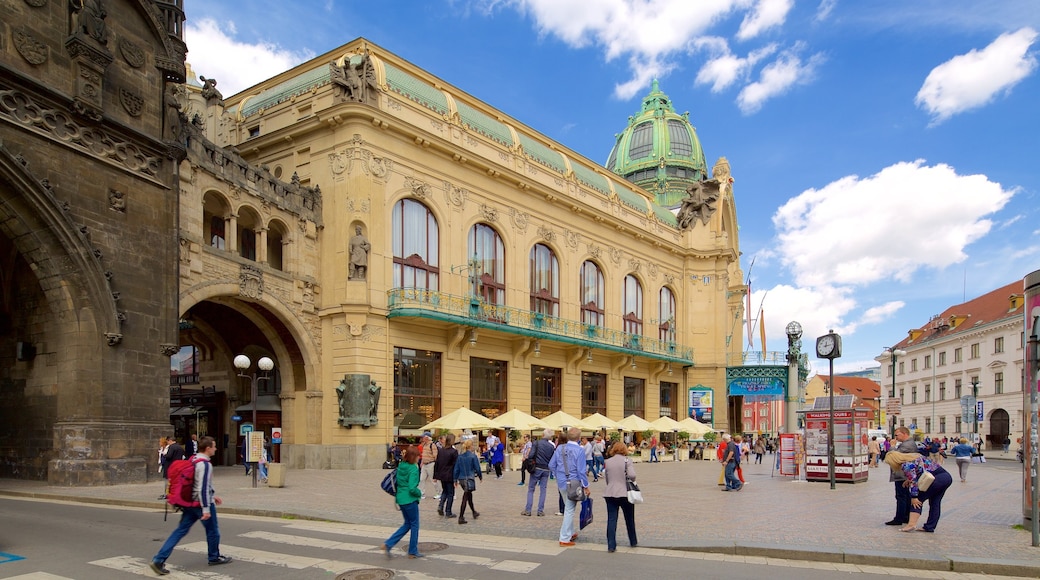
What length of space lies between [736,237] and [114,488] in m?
48.6

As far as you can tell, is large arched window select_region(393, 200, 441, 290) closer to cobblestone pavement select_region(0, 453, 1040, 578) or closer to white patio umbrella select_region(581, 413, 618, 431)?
white patio umbrella select_region(581, 413, 618, 431)

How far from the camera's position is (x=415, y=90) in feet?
109

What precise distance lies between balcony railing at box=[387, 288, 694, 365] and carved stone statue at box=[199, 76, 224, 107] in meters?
13.1

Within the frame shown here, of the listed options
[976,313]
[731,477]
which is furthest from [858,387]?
[731,477]

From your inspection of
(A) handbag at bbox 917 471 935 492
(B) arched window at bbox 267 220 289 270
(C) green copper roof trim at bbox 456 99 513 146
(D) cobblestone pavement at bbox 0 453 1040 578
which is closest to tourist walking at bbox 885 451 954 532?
(A) handbag at bbox 917 471 935 492

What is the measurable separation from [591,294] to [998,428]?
4216 cm

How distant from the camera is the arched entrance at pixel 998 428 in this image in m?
61.7

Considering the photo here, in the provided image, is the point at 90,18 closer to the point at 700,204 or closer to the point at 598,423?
the point at 598,423

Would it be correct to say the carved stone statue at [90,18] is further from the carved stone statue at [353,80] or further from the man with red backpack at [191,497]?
the man with red backpack at [191,497]

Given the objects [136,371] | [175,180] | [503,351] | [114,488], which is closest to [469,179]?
[503,351]

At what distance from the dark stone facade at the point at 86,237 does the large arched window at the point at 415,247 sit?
1034cm

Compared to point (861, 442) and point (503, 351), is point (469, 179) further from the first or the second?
point (861, 442)

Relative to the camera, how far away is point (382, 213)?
30406 mm

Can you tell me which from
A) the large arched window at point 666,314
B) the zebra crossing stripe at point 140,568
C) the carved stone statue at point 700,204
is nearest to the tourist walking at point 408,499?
the zebra crossing stripe at point 140,568
